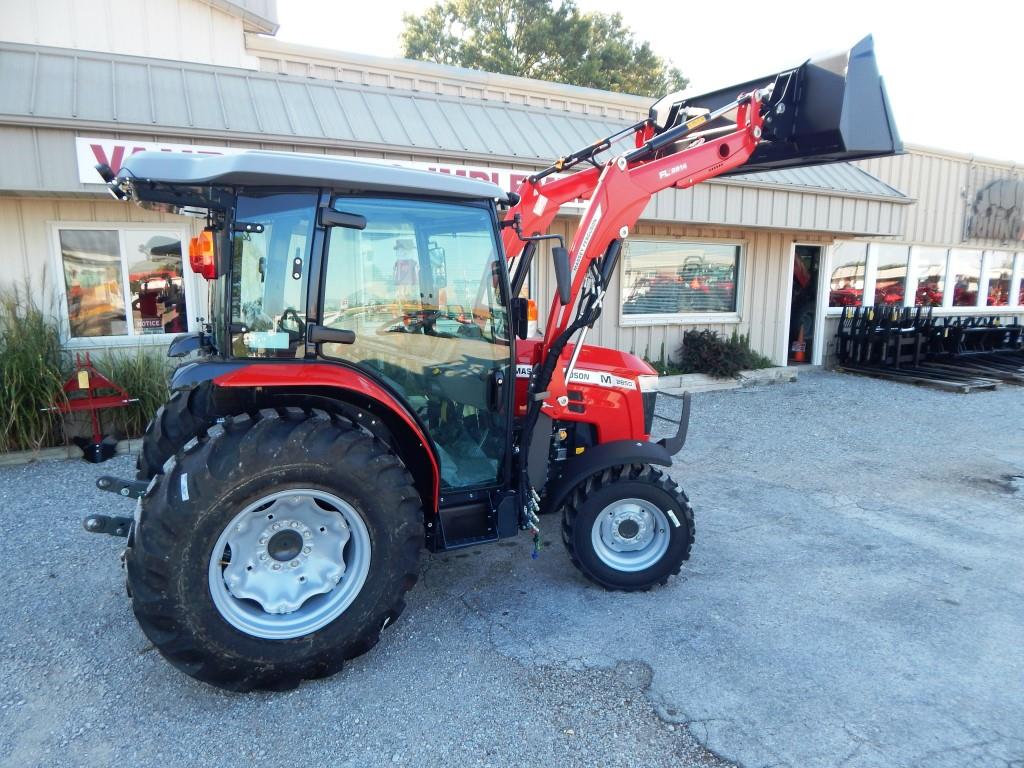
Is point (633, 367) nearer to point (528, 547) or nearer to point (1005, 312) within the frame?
point (528, 547)

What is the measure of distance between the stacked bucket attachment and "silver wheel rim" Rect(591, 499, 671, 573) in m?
8.61

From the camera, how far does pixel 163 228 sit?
6.64m

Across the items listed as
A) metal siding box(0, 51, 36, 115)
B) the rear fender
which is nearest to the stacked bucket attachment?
the rear fender

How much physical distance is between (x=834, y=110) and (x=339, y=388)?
2.93 metres

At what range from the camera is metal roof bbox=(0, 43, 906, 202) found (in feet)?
18.1

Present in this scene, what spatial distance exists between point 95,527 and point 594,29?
1117 inches

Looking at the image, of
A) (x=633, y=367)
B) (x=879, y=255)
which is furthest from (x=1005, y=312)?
(x=633, y=367)

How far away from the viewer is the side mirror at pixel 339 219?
2736 mm

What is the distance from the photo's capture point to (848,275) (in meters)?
12.0

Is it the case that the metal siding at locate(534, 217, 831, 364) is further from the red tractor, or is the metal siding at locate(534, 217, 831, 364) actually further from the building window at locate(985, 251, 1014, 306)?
the building window at locate(985, 251, 1014, 306)

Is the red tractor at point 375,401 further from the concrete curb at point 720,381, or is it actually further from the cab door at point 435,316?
the concrete curb at point 720,381

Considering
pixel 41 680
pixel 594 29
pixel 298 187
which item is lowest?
pixel 41 680

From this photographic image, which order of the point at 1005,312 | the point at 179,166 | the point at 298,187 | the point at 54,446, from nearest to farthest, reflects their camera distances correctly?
the point at 179,166 < the point at 298,187 < the point at 54,446 < the point at 1005,312

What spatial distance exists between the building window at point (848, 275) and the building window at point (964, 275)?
9.62ft
